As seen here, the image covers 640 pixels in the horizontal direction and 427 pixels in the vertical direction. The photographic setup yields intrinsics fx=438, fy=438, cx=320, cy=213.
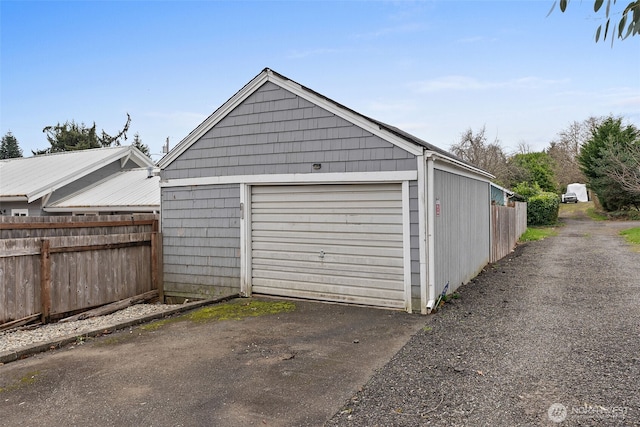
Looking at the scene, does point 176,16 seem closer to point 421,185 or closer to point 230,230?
point 230,230

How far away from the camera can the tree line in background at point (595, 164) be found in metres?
26.0

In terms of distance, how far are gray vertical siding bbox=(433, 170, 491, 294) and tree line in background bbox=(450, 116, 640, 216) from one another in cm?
1821

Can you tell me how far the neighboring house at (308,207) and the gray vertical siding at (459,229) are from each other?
0.14 feet

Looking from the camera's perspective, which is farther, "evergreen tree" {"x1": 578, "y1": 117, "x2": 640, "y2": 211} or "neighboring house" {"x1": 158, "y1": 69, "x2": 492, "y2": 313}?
"evergreen tree" {"x1": 578, "y1": 117, "x2": 640, "y2": 211}

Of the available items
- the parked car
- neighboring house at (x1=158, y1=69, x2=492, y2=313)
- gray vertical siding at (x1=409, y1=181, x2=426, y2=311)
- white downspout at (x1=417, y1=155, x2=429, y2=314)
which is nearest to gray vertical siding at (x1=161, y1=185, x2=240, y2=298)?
neighboring house at (x1=158, y1=69, x2=492, y2=313)

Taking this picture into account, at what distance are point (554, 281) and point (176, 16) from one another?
37.8 feet

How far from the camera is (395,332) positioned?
593 cm

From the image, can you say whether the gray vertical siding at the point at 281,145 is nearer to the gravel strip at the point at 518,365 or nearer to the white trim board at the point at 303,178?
the white trim board at the point at 303,178

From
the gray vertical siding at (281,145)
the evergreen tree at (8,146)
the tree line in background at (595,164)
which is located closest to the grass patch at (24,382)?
the gray vertical siding at (281,145)

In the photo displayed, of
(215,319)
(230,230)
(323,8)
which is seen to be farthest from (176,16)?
(215,319)

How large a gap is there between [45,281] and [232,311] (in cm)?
298

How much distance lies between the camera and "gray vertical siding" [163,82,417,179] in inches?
290

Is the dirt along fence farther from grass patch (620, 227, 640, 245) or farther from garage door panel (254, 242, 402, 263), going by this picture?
grass patch (620, 227, 640, 245)

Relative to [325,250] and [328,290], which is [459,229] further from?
[328,290]
